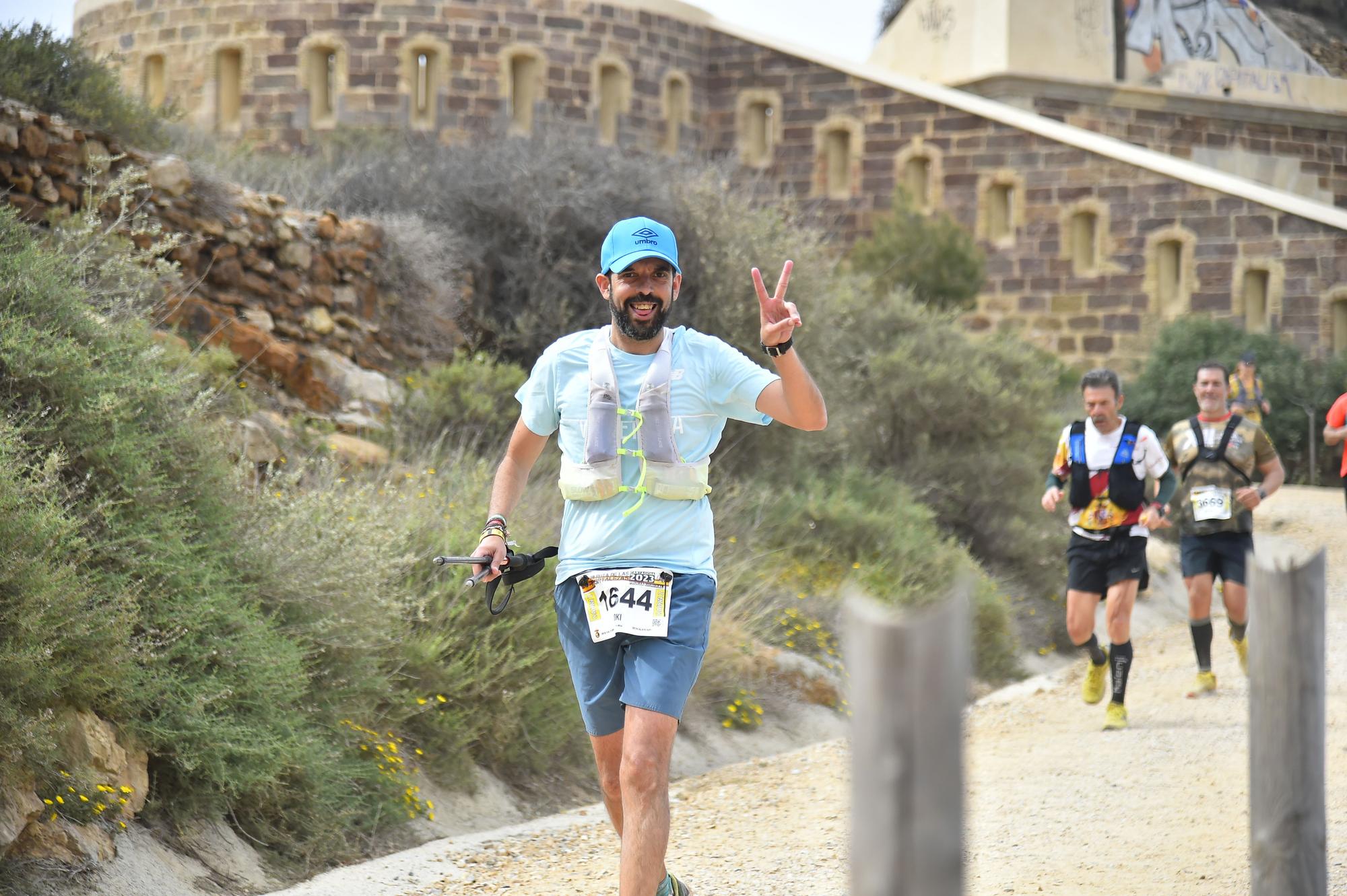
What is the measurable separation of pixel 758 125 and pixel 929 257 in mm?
4851

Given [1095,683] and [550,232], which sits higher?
[550,232]

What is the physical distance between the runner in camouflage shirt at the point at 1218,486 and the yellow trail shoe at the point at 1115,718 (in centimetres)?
94

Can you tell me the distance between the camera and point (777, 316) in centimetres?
446

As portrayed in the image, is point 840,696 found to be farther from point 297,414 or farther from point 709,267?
point 709,267

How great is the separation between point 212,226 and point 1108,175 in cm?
1751

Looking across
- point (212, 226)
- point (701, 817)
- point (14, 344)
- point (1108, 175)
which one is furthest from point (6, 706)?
point (1108, 175)

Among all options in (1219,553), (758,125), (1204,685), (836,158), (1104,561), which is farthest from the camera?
(758,125)

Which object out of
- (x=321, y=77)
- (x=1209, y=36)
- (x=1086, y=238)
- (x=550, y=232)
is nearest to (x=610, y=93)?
(x=321, y=77)

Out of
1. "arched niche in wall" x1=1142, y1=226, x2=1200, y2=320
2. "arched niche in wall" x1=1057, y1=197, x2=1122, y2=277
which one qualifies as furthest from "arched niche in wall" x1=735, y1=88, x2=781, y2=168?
"arched niche in wall" x1=1142, y1=226, x2=1200, y2=320

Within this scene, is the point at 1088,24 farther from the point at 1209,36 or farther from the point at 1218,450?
the point at 1218,450

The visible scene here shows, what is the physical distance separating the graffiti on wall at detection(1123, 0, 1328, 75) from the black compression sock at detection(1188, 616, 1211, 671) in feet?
72.1

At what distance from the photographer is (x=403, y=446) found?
10.7m

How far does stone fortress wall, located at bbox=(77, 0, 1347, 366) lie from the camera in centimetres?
2441

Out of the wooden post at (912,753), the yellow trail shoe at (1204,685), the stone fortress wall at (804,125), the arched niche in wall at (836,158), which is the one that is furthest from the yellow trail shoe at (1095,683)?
the arched niche in wall at (836,158)
